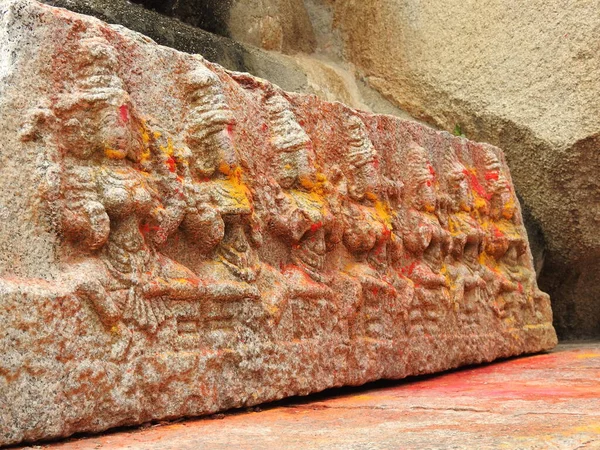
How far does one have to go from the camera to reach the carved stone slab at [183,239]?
2.61 m

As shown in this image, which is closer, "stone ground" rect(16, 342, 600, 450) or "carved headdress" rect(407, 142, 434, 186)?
"stone ground" rect(16, 342, 600, 450)

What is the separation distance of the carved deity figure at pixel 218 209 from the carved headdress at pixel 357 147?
3.14ft

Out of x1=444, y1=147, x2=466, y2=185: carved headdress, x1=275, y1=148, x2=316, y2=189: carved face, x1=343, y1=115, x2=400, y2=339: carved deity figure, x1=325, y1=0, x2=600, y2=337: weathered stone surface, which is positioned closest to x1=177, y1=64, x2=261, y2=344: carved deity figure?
x1=275, y1=148, x2=316, y2=189: carved face

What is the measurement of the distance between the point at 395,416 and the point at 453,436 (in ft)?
1.83

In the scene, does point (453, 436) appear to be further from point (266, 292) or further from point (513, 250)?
point (513, 250)

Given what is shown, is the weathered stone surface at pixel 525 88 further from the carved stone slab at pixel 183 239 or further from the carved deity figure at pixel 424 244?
the carved stone slab at pixel 183 239

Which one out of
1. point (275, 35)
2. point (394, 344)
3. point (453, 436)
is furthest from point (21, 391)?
point (275, 35)

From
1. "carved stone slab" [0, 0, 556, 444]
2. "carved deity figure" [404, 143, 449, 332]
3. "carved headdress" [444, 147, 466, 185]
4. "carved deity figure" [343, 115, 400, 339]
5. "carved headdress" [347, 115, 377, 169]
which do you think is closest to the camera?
"carved stone slab" [0, 0, 556, 444]

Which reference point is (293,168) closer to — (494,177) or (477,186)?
(477,186)

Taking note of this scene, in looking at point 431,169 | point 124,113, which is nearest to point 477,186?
point 431,169

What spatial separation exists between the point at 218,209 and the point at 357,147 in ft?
3.94

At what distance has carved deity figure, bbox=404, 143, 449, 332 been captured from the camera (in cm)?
450

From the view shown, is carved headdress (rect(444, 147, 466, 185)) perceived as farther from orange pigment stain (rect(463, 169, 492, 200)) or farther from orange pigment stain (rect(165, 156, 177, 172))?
orange pigment stain (rect(165, 156, 177, 172))

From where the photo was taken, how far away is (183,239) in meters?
3.18
